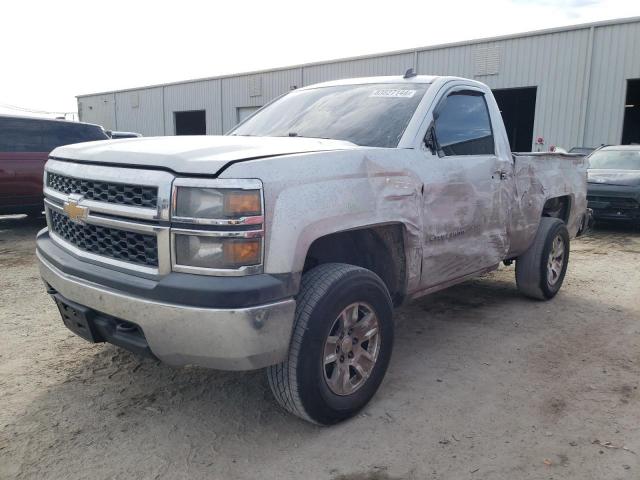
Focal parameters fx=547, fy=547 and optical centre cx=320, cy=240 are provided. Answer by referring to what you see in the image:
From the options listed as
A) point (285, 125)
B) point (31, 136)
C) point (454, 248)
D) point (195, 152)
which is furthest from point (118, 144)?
point (31, 136)

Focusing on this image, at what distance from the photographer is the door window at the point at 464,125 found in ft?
Answer: 12.6

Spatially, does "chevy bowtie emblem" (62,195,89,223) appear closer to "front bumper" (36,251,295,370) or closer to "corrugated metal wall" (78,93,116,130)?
"front bumper" (36,251,295,370)

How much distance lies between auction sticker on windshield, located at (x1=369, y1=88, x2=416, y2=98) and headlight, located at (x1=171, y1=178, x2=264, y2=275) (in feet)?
5.87

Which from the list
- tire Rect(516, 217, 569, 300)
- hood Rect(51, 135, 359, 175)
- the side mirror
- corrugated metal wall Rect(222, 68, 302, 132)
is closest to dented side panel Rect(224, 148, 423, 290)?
hood Rect(51, 135, 359, 175)

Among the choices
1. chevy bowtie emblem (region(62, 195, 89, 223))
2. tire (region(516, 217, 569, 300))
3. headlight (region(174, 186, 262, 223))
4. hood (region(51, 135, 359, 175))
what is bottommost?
tire (region(516, 217, 569, 300))

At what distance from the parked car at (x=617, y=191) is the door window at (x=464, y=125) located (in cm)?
688

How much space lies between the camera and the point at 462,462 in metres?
2.63

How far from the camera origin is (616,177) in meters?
10.2

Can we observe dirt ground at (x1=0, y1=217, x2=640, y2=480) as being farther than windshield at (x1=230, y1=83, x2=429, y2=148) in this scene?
No

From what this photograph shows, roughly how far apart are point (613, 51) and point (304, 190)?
15.6 m

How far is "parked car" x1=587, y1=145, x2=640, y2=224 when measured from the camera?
32.5ft

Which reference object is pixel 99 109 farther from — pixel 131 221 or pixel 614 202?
pixel 131 221

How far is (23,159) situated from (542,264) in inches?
301

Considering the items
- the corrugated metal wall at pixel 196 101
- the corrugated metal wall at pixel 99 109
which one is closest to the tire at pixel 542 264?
the corrugated metal wall at pixel 196 101
